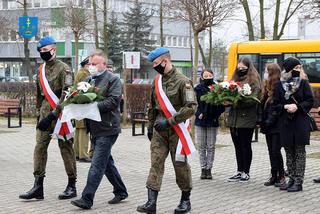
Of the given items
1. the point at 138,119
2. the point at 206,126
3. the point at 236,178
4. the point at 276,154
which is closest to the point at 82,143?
the point at 206,126

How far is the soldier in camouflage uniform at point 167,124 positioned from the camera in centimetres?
683

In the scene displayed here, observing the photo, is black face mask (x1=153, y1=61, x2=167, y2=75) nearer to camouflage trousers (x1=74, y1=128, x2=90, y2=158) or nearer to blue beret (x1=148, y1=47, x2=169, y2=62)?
blue beret (x1=148, y1=47, x2=169, y2=62)

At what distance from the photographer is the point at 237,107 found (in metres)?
9.16

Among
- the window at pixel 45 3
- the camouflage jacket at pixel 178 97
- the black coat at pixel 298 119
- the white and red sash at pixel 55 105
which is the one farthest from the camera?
the window at pixel 45 3

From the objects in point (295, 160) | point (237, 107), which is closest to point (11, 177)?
point (237, 107)

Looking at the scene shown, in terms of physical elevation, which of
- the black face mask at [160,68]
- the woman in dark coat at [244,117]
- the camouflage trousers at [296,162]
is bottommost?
the camouflage trousers at [296,162]

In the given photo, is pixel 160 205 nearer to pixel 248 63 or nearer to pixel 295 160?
pixel 295 160

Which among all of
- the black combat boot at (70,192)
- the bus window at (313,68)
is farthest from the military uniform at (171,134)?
the bus window at (313,68)

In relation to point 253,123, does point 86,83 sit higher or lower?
higher

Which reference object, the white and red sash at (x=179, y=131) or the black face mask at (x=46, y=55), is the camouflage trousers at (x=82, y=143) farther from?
the white and red sash at (x=179, y=131)

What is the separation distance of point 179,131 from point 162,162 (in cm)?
40

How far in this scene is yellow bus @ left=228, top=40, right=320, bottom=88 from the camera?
70.5 feet

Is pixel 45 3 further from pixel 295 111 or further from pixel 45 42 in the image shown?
pixel 295 111

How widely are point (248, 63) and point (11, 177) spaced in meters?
4.08
